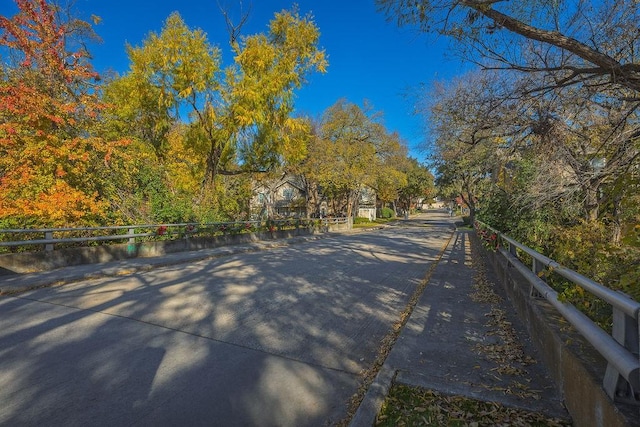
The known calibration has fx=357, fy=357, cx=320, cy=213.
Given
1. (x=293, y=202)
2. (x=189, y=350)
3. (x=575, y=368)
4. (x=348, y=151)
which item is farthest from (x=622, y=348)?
(x=293, y=202)

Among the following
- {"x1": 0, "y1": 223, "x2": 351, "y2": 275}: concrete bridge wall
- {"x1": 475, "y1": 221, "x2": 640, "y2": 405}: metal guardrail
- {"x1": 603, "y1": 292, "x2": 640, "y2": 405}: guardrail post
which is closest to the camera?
{"x1": 475, "y1": 221, "x2": 640, "y2": 405}: metal guardrail

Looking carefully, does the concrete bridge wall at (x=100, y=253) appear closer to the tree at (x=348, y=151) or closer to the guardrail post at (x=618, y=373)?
the guardrail post at (x=618, y=373)

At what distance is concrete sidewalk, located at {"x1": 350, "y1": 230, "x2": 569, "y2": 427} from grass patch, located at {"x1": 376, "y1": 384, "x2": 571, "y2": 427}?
0.26 ft

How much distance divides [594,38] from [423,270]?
22.5 feet

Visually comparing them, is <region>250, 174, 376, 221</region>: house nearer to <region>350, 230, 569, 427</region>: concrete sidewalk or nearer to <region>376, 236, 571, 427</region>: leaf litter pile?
<region>350, 230, 569, 427</region>: concrete sidewalk

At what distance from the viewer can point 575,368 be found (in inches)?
105

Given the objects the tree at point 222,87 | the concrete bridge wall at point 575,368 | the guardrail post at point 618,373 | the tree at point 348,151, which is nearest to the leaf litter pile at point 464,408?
the concrete bridge wall at point 575,368

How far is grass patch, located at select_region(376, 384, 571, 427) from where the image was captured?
107 inches

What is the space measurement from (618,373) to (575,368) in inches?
28.1

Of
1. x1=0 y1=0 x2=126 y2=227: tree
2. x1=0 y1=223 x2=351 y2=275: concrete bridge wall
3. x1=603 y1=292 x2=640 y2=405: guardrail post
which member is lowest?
x1=0 y1=223 x2=351 y2=275: concrete bridge wall

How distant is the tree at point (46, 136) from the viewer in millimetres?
10883

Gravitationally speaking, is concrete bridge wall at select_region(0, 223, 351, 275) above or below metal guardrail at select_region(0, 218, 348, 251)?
below

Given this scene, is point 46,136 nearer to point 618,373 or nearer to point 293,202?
point 618,373

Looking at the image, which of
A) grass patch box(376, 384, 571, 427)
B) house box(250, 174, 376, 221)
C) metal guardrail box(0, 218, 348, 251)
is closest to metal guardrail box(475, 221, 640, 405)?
grass patch box(376, 384, 571, 427)
